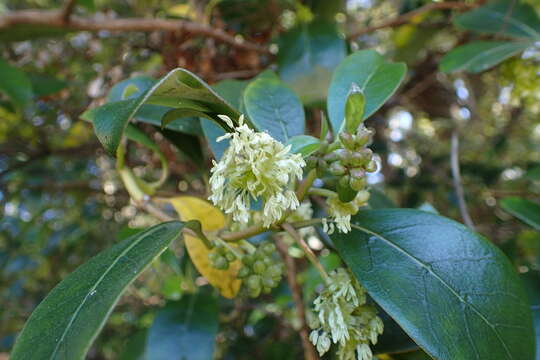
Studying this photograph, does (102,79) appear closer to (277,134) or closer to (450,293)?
(277,134)

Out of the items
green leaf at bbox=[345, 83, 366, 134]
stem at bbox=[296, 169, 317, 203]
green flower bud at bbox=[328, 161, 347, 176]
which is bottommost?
stem at bbox=[296, 169, 317, 203]

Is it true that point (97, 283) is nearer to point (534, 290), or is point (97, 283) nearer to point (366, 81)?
point (366, 81)

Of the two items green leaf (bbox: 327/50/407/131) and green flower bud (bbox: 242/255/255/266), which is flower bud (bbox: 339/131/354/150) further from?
green flower bud (bbox: 242/255/255/266)

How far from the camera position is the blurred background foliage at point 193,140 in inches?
58.2

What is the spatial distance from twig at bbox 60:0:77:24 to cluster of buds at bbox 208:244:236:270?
0.98 metres

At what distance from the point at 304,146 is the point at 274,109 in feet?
0.75

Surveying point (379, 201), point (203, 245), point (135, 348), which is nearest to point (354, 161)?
point (203, 245)

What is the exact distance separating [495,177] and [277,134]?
2103mm

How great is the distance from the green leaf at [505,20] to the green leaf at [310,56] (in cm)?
42

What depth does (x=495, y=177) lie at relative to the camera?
98.2 inches

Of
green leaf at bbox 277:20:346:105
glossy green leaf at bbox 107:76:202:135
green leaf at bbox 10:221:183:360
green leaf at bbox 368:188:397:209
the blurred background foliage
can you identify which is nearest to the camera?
green leaf at bbox 10:221:183:360

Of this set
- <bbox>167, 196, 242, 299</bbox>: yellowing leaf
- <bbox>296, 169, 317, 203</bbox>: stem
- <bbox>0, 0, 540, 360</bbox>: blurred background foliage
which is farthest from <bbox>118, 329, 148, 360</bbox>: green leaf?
<bbox>296, 169, 317, 203</bbox>: stem

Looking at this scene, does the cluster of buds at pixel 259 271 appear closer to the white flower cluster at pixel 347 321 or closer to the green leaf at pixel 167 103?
the white flower cluster at pixel 347 321

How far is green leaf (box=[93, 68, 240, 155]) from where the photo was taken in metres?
0.64
